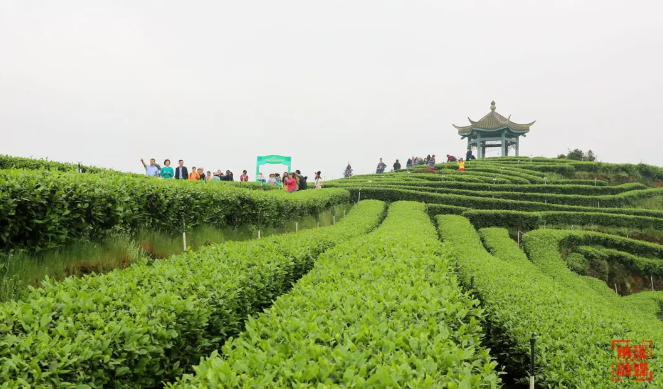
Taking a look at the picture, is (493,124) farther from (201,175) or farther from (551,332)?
(551,332)

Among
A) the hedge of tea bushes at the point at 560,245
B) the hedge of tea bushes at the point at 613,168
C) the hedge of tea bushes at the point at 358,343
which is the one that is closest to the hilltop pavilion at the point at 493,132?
the hedge of tea bushes at the point at 613,168

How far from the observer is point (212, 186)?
33.7ft

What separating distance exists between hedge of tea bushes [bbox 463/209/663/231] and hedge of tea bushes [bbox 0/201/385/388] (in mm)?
17837

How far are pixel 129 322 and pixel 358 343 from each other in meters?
2.09

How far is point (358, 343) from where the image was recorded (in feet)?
10.8

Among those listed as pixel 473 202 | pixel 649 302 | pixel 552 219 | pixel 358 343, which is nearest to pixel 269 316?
pixel 358 343

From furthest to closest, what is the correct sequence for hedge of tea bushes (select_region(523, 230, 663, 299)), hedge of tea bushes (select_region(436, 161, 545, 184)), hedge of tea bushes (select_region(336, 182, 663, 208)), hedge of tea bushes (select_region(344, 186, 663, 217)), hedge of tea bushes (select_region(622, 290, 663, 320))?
hedge of tea bushes (select_region(436, 161, 545, 184))
hedge of tea bushes (select_region(336, 182, 663, 208))
hedge of tea bushes (select_region(344, 186, 663, 217))
hedge of tea bushes (select_region(523, 230, 663, 299))
hedge of tea bushes (select_region(622, 290, 663, 320))

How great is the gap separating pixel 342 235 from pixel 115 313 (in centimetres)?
810

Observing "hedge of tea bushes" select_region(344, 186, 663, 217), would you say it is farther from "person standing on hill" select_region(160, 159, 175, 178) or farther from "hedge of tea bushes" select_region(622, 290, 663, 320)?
"person standing on hill" select_region(160, 159, 175, 178)

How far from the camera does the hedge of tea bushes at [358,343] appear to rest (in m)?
2.68

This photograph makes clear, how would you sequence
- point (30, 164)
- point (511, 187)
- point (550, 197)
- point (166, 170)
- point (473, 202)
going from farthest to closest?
point (511, 187)
point (550, 197)
point (473, 202)
point (166, 170)
point (30, 164)

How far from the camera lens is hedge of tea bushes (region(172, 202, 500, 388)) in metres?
2.68

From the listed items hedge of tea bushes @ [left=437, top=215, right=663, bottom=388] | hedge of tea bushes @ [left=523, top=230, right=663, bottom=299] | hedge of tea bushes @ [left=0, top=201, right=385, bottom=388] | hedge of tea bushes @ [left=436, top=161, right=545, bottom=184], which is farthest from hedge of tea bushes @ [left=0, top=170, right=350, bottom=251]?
hedge of tea bushes @ [left=436, top=161, right=545, bottom=184]

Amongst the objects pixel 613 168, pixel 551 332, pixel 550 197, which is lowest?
pixel 551 332
